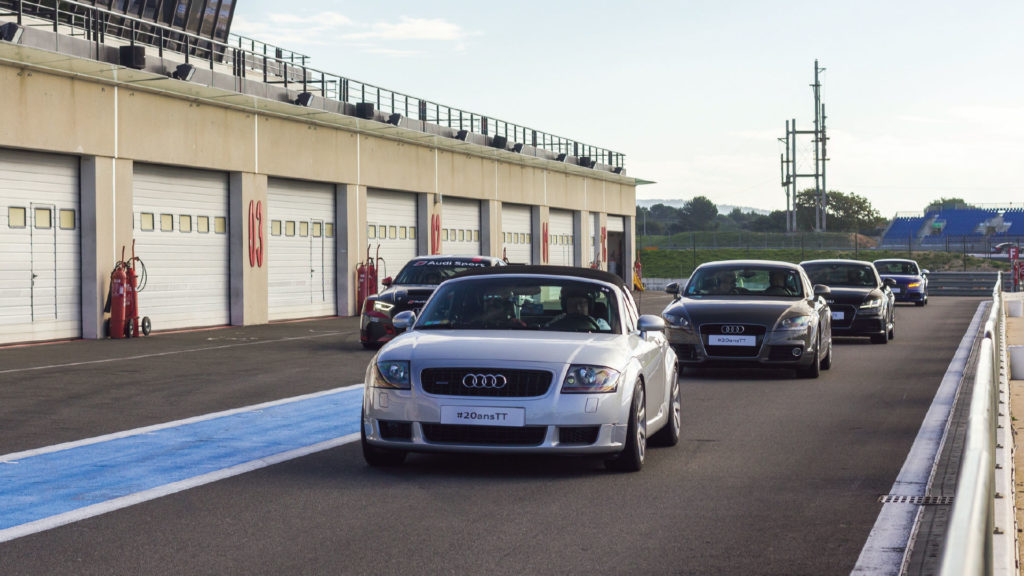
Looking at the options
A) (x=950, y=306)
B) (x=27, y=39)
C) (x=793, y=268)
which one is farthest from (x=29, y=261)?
(x=950, y=306)

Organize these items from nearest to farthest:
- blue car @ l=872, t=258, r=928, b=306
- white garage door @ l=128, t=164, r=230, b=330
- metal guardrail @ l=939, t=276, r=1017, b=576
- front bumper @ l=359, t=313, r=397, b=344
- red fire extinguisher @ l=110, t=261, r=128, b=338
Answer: metal guardrail @ l=939, t=276, r=1017, b=576 → front bumper @ l=359, t=313, r=397, b=344 → red fire extinguisher @ l=110, t=261, r=128, b=338 → white garage door @ l=128, t=164, r=230, b=330 → blue car @ l=872, t=258, r=928, b=306

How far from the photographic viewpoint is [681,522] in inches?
270

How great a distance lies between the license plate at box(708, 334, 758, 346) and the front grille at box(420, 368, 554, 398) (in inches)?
295

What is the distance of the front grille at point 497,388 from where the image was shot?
8094 millimetres

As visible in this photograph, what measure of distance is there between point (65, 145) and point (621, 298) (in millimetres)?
17310

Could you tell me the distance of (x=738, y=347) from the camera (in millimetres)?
15234

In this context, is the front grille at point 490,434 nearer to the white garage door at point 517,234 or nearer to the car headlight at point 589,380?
the car headlight at point 589,380

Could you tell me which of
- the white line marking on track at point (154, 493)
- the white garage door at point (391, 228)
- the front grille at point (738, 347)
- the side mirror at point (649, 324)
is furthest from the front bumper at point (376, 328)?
the white garage door at point (391, 228)

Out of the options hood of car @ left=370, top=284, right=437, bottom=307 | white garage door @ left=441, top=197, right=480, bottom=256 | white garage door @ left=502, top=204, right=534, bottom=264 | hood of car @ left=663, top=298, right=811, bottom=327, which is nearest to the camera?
hood of car @ left=663, top=298, right=811, bottom=327

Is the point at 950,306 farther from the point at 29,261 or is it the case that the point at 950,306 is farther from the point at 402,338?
the point at 402,338

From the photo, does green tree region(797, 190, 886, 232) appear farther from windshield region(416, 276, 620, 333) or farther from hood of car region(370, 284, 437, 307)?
windshield region(416, 276, 620, 333)

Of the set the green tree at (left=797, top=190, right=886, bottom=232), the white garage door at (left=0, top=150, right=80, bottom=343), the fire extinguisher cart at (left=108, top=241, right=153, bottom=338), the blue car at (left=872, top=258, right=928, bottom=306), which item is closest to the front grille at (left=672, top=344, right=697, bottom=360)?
the fire extinguisher cart at (left=108, top=241, right=153, bottom=338)

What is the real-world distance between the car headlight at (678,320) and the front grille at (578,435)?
7.49 meters

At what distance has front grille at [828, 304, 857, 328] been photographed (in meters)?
21.7
